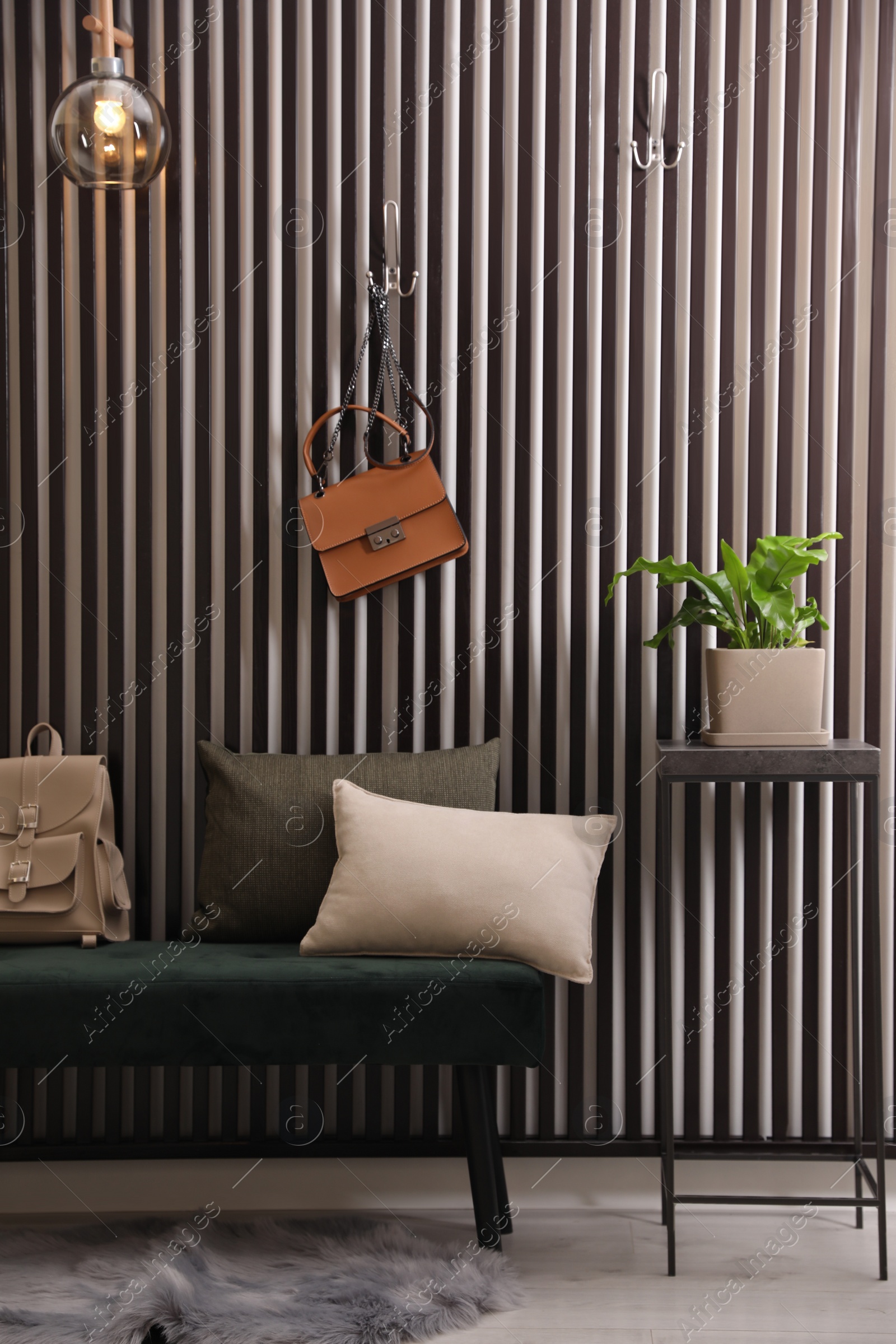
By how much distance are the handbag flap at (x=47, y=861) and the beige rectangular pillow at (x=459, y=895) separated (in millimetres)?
532

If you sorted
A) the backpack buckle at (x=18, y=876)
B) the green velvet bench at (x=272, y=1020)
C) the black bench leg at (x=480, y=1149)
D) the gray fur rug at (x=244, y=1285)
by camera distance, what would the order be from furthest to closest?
the backpack buckle at (x=18, y=876) → the black bench leg at (x=480, y=1149) → the green velvet bench at (x=272, y=1020) → the gray fur rug at (x=244, y=1285)

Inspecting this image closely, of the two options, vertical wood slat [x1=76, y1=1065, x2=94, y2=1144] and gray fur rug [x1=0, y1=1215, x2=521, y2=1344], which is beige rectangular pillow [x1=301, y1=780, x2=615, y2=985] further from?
vertical wood slat [x1=76, y1=1065, x2=94, y2=1144]

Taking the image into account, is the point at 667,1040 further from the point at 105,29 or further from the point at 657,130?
the point at 105,29

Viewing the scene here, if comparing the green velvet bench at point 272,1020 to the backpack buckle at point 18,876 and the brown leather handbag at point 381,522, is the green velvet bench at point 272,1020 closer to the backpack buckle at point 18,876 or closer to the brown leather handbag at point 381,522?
the backpack buckle at point 18,876

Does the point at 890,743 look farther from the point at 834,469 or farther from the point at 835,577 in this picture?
the point at 834,469

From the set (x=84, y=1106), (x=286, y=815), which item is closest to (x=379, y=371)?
(x=286, y=815)

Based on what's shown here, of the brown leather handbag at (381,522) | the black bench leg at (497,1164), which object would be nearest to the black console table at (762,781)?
the black bench leg at (497,1164)

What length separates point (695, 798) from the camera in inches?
89.4

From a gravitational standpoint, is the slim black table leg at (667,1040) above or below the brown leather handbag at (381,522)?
below

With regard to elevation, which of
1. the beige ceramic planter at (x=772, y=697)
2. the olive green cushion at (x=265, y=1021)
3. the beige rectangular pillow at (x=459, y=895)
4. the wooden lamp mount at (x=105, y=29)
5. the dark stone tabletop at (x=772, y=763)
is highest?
the wooden lamp mount at (x=105, y=29)

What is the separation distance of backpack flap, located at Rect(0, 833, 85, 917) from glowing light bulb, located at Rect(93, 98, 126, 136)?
4.85 feet

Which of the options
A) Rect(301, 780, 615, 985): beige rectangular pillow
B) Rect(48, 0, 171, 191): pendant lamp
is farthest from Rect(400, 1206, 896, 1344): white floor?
Rect(48, 0, 171, 191): pendant lamp

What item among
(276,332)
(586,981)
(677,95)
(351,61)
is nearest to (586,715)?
(586,981)

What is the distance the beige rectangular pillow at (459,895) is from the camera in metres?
1.90
